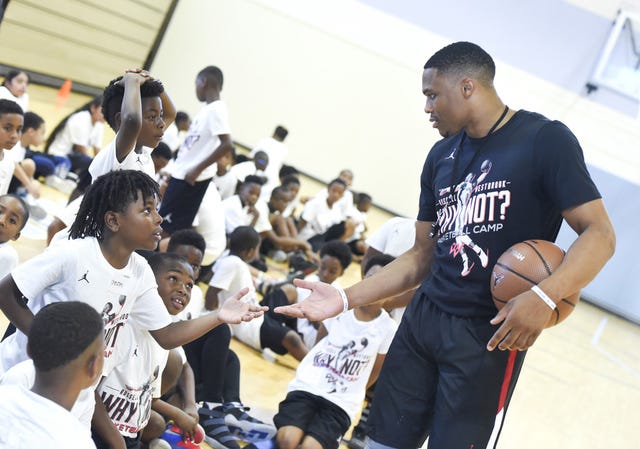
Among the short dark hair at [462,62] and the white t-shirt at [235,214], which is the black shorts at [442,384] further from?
the white t-shirt at [235,214]

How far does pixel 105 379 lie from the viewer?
10.7ft

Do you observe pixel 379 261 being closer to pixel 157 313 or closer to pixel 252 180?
pixel 157 313

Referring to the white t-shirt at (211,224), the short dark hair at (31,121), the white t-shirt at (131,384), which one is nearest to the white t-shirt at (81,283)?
the white t-shirt at (131,384)

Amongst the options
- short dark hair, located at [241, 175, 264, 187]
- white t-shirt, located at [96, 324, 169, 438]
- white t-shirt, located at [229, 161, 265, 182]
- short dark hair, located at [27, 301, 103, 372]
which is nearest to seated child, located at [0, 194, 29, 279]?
white t-shirt, located at [96, 324, 169, 438]

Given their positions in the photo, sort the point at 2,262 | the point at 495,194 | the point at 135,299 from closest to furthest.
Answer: the point at 495,194, the point at 135,299, the point at 2,262

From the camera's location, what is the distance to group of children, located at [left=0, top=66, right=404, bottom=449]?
2.75 meters

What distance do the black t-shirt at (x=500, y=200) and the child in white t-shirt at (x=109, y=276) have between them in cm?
69

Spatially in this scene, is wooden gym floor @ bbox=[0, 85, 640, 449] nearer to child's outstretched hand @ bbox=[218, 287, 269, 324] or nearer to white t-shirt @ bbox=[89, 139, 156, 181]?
white t-shirt @ bbox=[89, 139, 156, 181]

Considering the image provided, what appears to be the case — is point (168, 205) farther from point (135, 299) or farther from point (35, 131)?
point (135, 299)

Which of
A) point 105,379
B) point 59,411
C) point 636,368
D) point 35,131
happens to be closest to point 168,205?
point 35,131

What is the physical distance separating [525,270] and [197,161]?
4.03 metres

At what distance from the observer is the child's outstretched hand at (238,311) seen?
2838 millimetres

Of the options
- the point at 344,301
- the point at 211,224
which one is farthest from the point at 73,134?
the point at 344,301

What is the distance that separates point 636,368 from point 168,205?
694 cm
